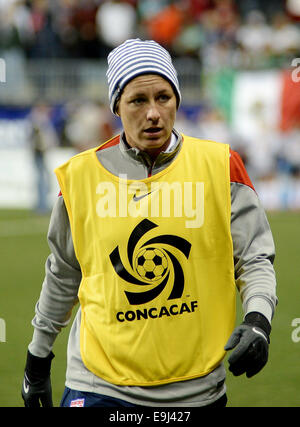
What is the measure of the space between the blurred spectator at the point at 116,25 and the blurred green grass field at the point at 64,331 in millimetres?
8127

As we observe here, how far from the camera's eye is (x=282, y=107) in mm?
19359

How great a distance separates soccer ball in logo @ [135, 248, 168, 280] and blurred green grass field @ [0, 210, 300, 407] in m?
2.53

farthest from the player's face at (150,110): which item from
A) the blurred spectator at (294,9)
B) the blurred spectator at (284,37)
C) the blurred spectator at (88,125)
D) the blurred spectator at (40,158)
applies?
the blurred spectator at (294,9)

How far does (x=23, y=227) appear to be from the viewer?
1523 centimetres

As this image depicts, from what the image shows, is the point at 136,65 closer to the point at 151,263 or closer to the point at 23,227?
the point at 151,263

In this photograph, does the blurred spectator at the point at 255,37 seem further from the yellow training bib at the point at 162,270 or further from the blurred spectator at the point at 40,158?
the yellow training bib at the point at 162,270

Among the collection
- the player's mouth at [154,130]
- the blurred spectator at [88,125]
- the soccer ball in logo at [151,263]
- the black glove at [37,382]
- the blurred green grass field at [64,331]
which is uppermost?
the blurred spectator at [88,125]

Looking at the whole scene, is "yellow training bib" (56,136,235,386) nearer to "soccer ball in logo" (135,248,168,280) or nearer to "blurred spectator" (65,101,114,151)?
"soccer ball in logo" (135,248,168,280)

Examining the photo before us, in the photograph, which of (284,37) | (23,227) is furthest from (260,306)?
(284,37)

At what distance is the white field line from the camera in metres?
14.4

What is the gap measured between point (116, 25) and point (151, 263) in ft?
60.6

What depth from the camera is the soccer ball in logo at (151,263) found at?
130 inches
